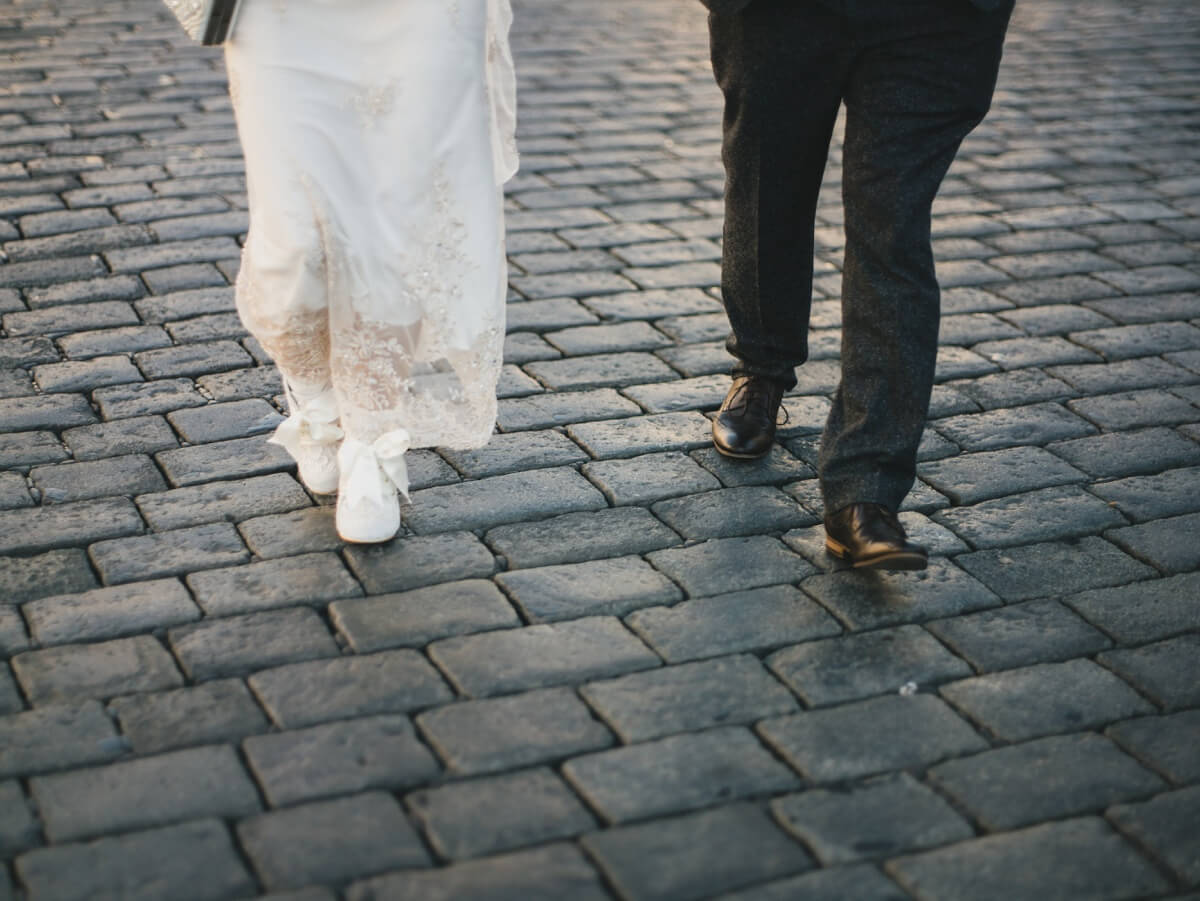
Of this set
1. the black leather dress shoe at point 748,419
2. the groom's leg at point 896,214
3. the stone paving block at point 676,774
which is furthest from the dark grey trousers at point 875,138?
the stone paving block at point 676,774

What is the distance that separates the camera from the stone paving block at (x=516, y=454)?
3613 mm

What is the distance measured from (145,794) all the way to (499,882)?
660 mm

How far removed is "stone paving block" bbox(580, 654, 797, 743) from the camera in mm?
2611

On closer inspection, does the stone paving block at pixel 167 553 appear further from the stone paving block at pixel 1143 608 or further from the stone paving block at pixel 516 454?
the stone paving block at pixel 1143 608

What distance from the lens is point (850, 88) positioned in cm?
314

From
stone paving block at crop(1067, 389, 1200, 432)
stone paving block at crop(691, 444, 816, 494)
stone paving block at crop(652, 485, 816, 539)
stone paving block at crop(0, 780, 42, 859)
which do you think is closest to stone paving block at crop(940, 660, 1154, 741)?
stone paving block at crop(652, 485, 816, 539)

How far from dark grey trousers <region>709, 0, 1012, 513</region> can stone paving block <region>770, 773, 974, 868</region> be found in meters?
0.84

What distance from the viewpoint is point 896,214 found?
3.02m

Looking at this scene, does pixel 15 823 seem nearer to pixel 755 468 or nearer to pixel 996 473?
pixel 755 468

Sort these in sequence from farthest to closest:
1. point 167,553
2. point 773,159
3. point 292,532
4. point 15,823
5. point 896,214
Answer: point 773,159 → point 292,532 → point 167,553 → point 896,214 → point 15,823

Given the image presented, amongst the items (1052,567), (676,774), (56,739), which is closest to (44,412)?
(56,739)

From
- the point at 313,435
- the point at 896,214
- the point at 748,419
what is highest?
the point at 896,214

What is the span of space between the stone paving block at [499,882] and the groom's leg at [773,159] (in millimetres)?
1822

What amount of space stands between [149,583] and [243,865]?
1.00m
